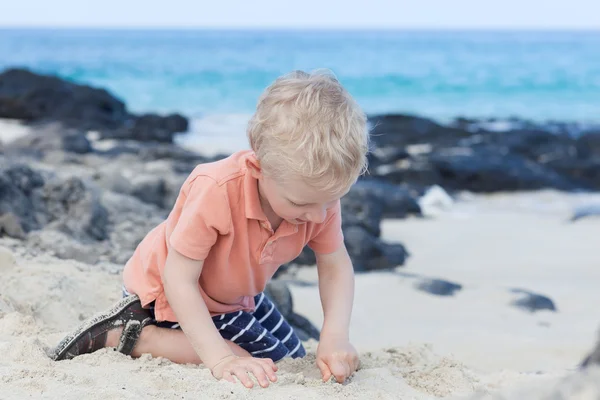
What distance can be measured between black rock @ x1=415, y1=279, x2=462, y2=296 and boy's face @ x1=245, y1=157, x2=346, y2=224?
2556mm

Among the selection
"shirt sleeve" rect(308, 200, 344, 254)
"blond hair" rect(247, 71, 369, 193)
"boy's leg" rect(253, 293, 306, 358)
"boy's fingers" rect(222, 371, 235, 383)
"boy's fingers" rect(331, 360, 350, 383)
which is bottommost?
"boy's leg" rect(253, 293, 306, 358)

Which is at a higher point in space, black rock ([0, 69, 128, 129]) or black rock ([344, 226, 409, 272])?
black rock ([344, 226, 409, 272])

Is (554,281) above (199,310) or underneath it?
underneath

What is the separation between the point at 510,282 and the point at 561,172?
18.9ft

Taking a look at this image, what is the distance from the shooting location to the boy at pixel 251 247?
2.20 metres

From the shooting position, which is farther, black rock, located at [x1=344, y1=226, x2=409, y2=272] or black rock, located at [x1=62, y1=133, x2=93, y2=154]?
black rock, located at [x1=62, y1=133, x2=93, y2=154]

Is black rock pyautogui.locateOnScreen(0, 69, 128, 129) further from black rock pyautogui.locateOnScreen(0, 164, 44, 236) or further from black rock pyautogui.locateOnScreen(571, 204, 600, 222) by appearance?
black rock pyautogui.locateOnScreen(0, 164, 44, 236)

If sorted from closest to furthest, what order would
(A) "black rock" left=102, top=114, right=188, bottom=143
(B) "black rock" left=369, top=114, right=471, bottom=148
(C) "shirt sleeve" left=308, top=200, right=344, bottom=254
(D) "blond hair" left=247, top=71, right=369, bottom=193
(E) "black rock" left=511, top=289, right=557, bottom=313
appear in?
(D) "blond hair" left=247, top=71, right=369, bottom=193 < (C) "shirt sleeve" left=308, top=200, right=344, bottom=254 < (E) "black rock" left=511, top=289, right=557, bottom=313 < (A) "black rock" left=102, top=114, right=188, bottom=143 < (B) "black rock" left=369, top=114, right=471, bottom=148

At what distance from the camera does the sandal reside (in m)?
2.45

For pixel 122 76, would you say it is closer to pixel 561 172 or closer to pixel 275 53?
pixel 275 53

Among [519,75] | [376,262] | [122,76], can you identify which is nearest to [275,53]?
[122,76]

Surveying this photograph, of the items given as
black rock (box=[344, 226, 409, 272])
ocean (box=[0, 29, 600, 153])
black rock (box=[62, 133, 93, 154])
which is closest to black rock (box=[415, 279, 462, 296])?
black rock (box=[344, 226, 409, 272])

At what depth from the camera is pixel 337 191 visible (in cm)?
223

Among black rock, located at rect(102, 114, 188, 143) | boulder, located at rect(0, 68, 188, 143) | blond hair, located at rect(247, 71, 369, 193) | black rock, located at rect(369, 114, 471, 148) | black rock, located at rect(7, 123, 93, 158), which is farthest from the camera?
boulder, located at rect(0, 68, 188, 143)
